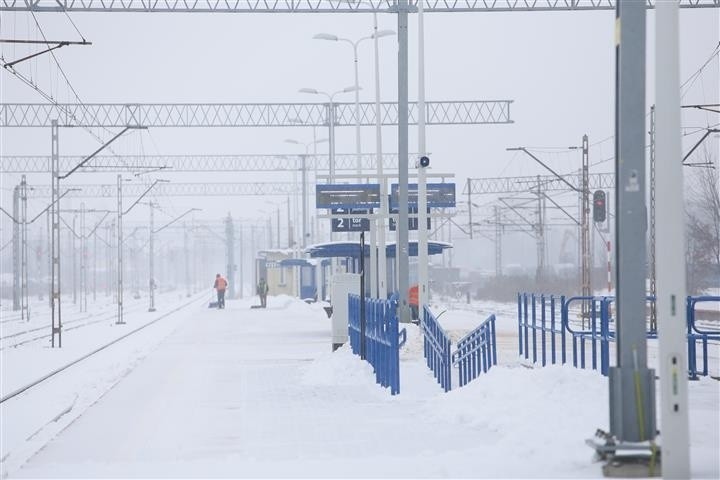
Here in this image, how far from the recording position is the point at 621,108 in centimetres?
1047

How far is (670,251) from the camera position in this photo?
9516mm

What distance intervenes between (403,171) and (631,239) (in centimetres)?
2055

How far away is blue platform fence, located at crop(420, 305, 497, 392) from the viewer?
18.5 m

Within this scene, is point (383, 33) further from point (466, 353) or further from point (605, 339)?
point (605, 339)

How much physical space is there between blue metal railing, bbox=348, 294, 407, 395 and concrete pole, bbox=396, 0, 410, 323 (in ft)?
21.2

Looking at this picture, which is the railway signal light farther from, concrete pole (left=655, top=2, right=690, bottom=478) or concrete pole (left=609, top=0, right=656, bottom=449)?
concrete pole (left=655, top=2, right=690, bottom=478)

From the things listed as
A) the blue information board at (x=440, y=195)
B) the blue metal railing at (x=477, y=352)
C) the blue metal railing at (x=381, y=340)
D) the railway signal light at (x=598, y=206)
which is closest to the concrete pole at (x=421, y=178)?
the blue metal railing at (x=381, y=340)

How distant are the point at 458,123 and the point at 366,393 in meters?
36.7

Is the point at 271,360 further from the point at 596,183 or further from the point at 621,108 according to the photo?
the point at 596,183

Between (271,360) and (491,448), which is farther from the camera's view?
(271,360)

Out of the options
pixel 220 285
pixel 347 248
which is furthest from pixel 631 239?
pixel 220 285

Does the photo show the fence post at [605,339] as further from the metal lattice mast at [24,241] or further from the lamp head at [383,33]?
the metal lattice mast at [24,241]

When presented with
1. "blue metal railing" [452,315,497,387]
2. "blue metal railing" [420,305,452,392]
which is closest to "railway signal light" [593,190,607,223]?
"blue metal railing" [420,305,452,392]

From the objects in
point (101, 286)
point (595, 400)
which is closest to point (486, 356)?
point (595, 400)
